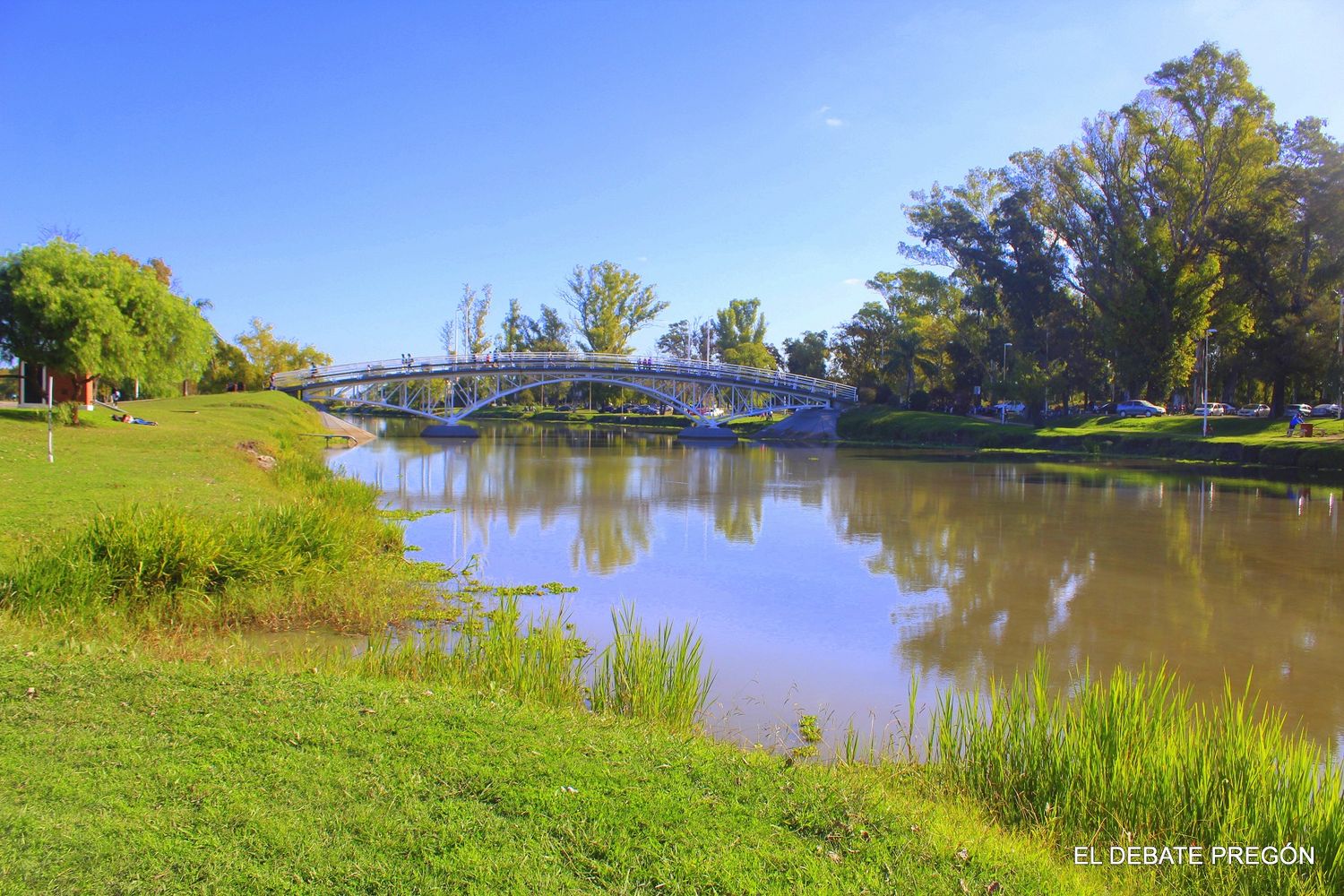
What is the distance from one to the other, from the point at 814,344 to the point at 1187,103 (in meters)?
42.9

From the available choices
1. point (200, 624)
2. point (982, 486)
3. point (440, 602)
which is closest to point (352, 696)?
point (200, 624)

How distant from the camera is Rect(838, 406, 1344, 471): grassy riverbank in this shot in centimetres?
3481

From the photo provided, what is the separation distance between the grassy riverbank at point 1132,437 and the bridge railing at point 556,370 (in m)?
6.69

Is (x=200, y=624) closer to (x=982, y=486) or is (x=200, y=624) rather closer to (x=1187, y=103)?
(x=982, y=486)

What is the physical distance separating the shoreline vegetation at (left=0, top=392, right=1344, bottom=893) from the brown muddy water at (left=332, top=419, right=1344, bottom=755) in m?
1.67

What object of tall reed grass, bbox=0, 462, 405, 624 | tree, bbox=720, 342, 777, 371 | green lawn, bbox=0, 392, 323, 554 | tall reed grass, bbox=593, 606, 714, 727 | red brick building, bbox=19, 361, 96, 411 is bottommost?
tall reed grass, bbox=593, 606, 714, 727

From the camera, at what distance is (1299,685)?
8.84 m

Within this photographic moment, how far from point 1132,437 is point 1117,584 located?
33.1 meters

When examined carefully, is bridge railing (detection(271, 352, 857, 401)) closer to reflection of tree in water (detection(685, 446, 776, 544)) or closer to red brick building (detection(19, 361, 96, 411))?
reflection of tree in water (detection(685, 446, 776, 544))

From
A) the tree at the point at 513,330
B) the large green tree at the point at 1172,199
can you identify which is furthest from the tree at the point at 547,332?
the large green tree at the point at 1172,199

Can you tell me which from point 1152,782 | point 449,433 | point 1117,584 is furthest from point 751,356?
point 1152,782

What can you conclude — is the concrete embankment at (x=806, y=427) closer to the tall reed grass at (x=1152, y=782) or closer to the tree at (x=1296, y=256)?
the tree at (x=1296, y=256)

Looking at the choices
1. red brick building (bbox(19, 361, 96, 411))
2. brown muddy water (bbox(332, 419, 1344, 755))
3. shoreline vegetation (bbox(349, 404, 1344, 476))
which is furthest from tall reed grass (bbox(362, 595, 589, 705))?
shoreline vegetation (bbox(349, 404, 1344, 476))

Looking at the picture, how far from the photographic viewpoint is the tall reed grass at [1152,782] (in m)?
4.61
